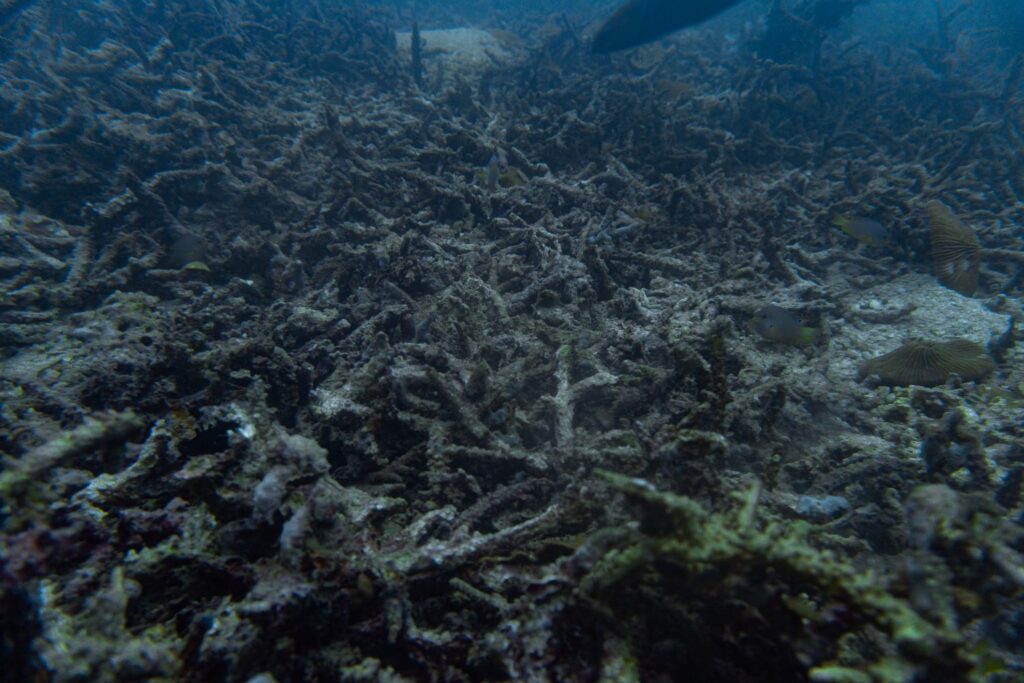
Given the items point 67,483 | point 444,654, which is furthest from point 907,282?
point 67,483

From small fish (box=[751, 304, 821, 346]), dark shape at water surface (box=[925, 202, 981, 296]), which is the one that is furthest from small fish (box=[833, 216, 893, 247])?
small fish (box=[751, 304, 821, 346])

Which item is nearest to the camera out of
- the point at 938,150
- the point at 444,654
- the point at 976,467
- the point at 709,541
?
the point at 709,541

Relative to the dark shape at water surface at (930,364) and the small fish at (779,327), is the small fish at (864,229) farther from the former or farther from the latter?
the small fish at (779,327)

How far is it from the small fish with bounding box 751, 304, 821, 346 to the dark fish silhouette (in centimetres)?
713

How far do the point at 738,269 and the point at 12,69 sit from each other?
1256 cm

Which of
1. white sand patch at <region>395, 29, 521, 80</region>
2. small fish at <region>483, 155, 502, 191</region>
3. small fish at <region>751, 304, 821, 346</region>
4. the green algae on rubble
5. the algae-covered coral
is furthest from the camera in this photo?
white sand patch at <region>395, 29, 521, 80</region>

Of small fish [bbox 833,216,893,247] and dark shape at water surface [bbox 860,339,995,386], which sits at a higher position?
small fish [bbox 833,216,893,247]

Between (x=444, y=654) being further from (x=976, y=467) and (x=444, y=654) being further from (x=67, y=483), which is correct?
(x=976, y=467)

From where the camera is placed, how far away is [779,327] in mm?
3643

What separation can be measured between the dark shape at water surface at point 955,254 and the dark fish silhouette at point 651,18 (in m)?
5.63

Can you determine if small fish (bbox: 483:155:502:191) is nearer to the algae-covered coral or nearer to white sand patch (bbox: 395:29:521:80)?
the algae-covered coral

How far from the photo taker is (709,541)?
4.34 feet

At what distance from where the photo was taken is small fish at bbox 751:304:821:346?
11.9 feet

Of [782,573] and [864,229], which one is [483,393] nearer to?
[782,573]
